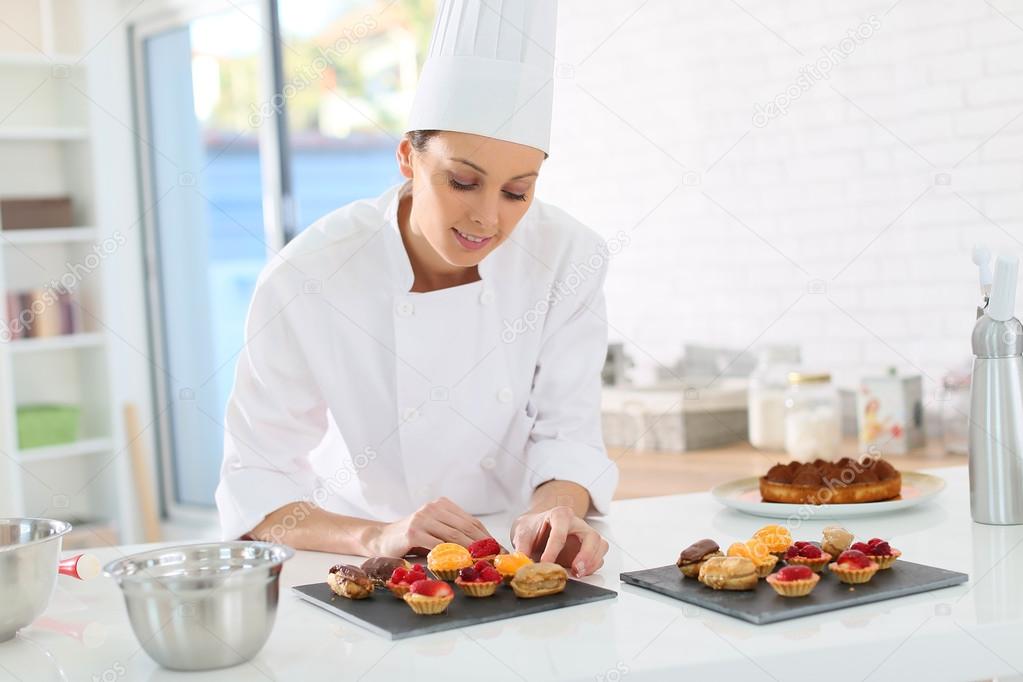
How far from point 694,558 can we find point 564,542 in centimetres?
18

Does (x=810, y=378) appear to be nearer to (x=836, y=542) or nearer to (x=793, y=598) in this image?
(x=836, y=542)

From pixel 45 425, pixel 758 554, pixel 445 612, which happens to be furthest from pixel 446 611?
pixel 45 425

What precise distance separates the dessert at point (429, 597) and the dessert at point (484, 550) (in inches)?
6.5

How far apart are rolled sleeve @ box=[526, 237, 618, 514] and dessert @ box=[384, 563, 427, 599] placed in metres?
0.64

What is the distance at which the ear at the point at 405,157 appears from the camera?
1.93 meters

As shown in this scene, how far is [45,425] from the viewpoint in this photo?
4840mm

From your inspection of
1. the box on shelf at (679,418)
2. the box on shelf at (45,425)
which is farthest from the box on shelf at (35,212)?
the box on shelf at (679,418)

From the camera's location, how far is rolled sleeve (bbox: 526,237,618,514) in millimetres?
1997

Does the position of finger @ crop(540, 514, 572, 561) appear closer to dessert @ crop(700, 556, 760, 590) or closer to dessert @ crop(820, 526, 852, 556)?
dessert @ crop(700, 556, 760, 590)

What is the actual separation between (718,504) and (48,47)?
164 inches

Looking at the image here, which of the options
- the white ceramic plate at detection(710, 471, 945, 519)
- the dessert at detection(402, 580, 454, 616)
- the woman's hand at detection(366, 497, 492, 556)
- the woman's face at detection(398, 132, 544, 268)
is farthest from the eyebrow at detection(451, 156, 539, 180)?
the dessert at detection(402, 580, 454, 616)

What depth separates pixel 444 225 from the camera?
5.90 feet

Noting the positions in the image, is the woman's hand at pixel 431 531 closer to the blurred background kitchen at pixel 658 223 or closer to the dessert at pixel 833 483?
the dessert at pixel 833 483

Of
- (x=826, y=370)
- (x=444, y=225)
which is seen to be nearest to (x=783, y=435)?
(x=826, y=370)
